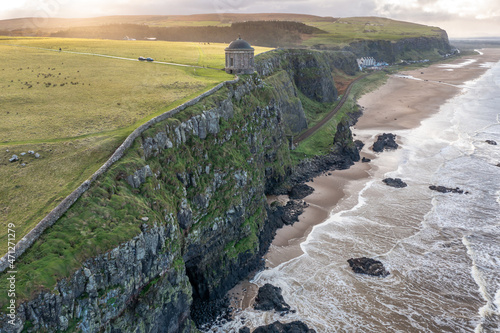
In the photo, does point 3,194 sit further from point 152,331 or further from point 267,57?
point 267,57

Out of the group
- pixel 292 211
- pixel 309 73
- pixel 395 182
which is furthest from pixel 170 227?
pixel 309 73

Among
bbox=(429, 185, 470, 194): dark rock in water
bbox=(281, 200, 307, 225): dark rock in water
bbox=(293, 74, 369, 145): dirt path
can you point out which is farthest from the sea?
bbox=(293, 74, 369, 145): dirt path

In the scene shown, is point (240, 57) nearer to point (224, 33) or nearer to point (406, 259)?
point (406, 259)

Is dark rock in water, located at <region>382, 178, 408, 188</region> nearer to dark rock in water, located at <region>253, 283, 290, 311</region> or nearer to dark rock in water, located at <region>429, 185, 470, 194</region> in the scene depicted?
dark rock in water, located at <region>429, 185, 470, 194</region>

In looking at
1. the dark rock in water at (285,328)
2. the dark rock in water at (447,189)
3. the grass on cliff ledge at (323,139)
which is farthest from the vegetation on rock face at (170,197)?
the dark rock in water at (447,189)

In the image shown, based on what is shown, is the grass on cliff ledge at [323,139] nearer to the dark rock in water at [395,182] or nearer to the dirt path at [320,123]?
the dirt path at [320,123]

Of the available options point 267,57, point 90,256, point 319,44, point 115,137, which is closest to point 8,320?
point 90,256
